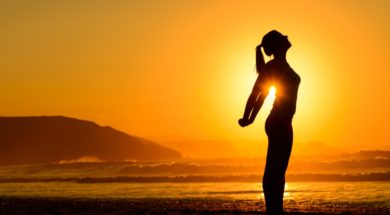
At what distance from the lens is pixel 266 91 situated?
764 cm

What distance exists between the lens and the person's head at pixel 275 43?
309 inches

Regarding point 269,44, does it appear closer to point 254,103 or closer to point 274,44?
point 274,44

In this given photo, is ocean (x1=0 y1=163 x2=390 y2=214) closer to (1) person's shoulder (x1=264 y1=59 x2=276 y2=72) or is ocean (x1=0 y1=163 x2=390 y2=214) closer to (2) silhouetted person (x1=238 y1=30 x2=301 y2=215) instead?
(2) silhouetted person (x1=238 y1=30 x2=301 y2=215)

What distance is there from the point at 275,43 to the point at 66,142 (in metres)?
139

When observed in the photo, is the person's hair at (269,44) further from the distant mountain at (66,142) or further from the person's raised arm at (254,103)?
the distant mountain at (66,142)

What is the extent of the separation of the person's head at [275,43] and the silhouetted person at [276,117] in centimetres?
21

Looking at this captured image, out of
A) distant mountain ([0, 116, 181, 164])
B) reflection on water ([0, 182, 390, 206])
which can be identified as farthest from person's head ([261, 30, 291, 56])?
distant mountain ([0, 116, 181, 164])

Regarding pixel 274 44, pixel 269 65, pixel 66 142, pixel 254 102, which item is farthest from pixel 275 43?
pixel 66 142

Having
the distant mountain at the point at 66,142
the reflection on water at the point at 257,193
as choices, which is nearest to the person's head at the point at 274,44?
the reflection on water at the point at 257,193

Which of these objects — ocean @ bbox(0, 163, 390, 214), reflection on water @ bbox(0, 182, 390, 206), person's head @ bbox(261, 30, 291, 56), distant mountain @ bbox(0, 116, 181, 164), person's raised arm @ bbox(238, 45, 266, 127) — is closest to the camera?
person's raised arm @ bbox(238, 45, 266, 127)

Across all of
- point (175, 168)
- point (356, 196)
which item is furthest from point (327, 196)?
point (175, 168)

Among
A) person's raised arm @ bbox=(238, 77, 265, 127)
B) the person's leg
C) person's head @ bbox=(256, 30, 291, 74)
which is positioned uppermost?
person's head @ bbox=(256, 30, 291, 74)

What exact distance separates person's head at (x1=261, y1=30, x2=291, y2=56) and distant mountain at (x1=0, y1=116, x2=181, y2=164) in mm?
128927

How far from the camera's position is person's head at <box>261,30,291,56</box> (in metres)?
7.84
